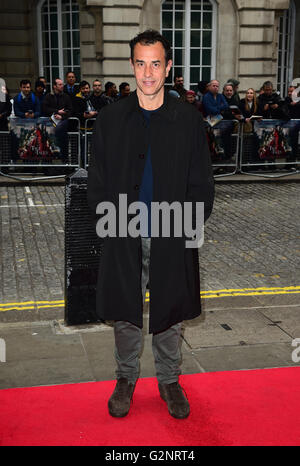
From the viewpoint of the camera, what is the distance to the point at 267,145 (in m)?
12.0

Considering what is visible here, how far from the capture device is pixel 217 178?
11852 mm

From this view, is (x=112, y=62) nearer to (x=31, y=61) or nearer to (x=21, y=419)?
(x=31, y=61)

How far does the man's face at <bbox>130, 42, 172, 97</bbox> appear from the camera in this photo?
3.24 meters

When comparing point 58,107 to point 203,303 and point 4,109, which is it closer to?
point 4,109

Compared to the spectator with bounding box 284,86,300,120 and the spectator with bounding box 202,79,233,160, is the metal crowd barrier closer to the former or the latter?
the spectator with bounding box 202,79,233,160

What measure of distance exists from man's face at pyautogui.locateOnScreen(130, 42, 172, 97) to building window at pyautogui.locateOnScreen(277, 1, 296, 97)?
17.0 metres

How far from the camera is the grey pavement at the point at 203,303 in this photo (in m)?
4.07

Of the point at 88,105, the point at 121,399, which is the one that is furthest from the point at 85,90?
the point at 121,399

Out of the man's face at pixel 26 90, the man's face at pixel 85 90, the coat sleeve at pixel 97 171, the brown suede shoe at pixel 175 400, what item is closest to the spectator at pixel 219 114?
the man's face at pixel 85 90

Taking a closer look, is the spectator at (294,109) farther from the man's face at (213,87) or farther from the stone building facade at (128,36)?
the stone building facade at (128,36)

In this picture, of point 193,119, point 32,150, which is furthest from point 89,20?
point 193,119

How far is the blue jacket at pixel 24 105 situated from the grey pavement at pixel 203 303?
293 cm

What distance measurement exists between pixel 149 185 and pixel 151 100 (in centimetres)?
47

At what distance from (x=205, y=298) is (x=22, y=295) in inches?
65.6
